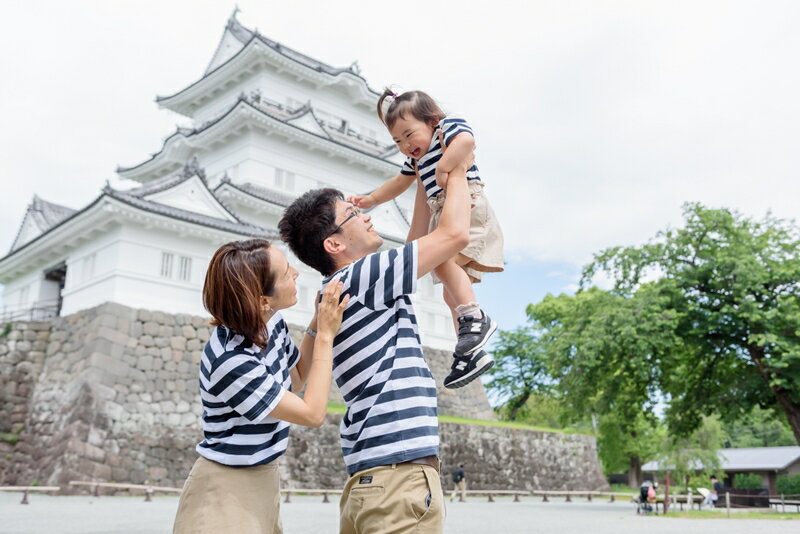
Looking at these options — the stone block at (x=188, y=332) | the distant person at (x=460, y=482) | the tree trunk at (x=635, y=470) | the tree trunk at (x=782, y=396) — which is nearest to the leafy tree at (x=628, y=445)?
the tree trunk at (x=635, y=470)

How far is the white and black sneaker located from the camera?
8.54ft

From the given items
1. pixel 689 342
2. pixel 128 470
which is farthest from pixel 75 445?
pixel 689 342

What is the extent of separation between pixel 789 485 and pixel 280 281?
35.1 m

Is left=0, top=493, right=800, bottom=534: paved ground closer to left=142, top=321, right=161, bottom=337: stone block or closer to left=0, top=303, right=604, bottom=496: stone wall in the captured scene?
left=0, top=303, right=604, bottom=496: stone wall

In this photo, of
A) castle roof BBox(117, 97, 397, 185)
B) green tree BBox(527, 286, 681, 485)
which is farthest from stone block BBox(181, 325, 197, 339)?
green tree BBox(527, 286, 681, 485)

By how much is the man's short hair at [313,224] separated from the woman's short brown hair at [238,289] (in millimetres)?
179

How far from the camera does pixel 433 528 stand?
215cm

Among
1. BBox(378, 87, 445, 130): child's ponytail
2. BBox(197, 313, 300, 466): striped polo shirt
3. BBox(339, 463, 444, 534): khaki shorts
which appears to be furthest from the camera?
BBox(378, 87, 445, 130): child's ponytail

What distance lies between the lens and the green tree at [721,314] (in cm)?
1556

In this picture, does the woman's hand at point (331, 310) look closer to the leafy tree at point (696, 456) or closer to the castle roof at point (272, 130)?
the castle roof at point (272, 130)

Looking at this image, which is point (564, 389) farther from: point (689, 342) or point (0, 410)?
point (0, 410)

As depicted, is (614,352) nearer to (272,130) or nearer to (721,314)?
(721,314)

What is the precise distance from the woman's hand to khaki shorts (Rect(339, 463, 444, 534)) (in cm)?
48

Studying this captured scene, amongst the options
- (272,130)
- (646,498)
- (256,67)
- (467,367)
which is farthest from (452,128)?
(256,67)
